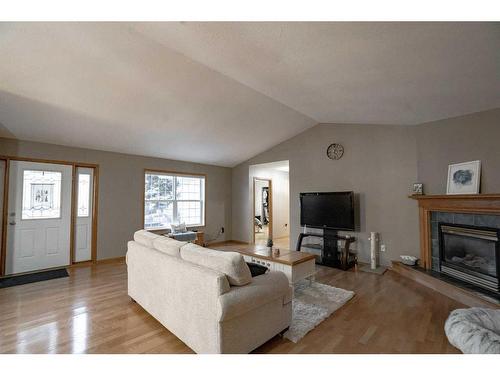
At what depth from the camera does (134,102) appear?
136 inches

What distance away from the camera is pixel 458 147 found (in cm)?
338

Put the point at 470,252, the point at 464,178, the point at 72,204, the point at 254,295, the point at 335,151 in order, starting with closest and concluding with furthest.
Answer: the point at 254,295, the point at 470,252, the point at 464,178, the point at 72,204, the point at 335,151

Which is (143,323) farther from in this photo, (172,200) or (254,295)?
(172,200)

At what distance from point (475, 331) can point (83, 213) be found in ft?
18.6

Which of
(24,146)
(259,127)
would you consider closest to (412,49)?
(259,127)

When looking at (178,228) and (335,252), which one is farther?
(178,228)

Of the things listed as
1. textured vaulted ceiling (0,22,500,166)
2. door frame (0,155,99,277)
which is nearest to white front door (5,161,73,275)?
door frame (0,155,99,277)

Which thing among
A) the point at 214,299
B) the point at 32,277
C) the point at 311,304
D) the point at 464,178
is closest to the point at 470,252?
the point at 464,178

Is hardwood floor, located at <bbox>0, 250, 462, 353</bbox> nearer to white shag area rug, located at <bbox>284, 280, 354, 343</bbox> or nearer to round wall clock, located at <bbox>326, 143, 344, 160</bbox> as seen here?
white shag area rug, located at <bbox>284, 280, 354, 343</bbox>

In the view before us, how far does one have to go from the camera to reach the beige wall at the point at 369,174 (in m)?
4.12

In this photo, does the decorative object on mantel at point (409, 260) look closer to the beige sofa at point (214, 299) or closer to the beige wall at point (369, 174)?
the beige wall at point (369, 174)

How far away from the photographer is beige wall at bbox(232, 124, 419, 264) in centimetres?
412
